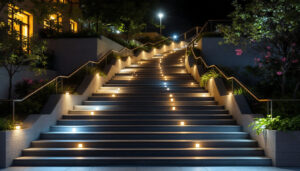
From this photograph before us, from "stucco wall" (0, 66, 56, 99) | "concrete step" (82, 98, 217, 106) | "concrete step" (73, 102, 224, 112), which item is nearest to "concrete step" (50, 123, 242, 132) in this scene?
"concrete step" (73, 102, 224, 112)

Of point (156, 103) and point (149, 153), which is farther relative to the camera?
point (156, 103)

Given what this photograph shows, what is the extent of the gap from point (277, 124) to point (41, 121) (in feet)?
19.8

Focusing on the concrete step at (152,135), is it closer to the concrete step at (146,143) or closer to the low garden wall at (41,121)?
the concrete step at (146,143)

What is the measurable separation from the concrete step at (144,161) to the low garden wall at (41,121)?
0.32 metres

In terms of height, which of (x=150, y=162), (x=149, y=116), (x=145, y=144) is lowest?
(x=150, y=162)

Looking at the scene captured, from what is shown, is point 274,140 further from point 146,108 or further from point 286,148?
point 146,108

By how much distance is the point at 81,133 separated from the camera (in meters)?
8.02

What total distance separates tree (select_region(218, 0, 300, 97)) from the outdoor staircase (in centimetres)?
281

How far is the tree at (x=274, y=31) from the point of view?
9383 millimetres

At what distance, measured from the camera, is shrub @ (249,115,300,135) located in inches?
266

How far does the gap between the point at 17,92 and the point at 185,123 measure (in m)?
6.61

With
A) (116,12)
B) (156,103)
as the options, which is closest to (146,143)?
(156,103)

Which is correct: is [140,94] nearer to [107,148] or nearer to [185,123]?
[185,123]

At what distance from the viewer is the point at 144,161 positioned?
22.7ft
